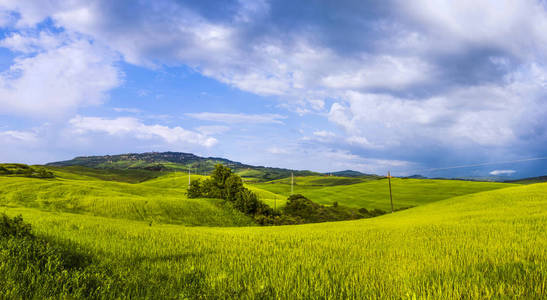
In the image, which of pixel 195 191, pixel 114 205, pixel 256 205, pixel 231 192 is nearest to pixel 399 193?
pixel 256 205

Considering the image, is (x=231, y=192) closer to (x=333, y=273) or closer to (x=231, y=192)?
(x=231, y=192)

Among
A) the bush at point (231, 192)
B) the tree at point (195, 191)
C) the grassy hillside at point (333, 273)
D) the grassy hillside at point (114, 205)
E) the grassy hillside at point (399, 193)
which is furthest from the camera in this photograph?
the grassy hillside at point (399, 193)

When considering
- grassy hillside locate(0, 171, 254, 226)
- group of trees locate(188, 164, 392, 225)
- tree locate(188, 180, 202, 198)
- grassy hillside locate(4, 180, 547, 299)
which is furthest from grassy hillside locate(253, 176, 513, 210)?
grassy hillside locate(4, 180, 547, 299)

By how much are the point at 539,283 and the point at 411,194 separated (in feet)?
396

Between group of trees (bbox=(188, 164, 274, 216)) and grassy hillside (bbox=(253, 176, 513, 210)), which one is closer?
group of trees (bbox=(188, 164, 274, 216))

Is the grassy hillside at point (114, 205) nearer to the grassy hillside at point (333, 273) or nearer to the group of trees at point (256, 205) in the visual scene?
the group of trees at point (256, 205)

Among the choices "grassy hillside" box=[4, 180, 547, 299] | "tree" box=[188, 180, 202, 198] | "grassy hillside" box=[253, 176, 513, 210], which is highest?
"grassy hillside" box=[4, 180, 547, 299]

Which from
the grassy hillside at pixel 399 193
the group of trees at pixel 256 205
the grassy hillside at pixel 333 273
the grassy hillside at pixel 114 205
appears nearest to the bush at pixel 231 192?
the group of trees at pixel 256 205

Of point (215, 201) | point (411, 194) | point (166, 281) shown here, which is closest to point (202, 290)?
point (166, 281)

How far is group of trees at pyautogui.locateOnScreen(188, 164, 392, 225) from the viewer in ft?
193

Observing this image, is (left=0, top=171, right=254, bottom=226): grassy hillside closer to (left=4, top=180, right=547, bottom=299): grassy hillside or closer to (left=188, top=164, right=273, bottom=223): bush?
(left=188, top=164, right=273, bottom=223): bush

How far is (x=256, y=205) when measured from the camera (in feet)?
197

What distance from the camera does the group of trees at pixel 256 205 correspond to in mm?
58878

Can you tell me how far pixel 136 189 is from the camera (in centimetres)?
8275
